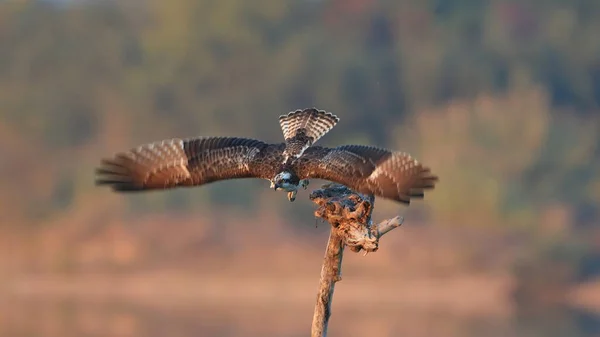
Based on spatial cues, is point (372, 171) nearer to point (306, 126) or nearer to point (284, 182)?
point (284, 182)

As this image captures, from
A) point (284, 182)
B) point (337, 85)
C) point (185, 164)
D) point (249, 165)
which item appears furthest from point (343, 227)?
point (337, 85)

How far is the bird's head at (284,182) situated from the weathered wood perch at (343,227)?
11.7 inches

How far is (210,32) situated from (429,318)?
10877 mm

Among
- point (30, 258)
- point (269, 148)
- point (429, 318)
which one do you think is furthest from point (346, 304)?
point (269, 148)

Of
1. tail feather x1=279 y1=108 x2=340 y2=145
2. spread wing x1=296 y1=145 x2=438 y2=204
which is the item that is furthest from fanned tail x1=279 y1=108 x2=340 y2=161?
spread wing x1=296 y1=145 x2=438 y2=204

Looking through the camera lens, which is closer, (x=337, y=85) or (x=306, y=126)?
(x=306, y=126)

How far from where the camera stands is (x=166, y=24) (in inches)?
1432

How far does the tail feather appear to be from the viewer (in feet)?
39.2

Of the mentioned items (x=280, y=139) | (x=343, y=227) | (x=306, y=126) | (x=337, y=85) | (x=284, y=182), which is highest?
(x=337, y=85)

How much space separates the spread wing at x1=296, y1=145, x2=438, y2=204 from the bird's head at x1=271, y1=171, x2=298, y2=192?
9 cm

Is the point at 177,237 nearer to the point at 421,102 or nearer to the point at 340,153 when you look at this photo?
the point at 421,102

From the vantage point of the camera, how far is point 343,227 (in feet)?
33.3

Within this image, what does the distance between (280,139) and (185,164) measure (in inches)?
839

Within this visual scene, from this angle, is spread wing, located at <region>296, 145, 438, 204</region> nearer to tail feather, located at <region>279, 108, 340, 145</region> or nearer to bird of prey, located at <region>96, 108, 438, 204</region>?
bird of prey, located at <region>96, 108, 438, 204</region>
